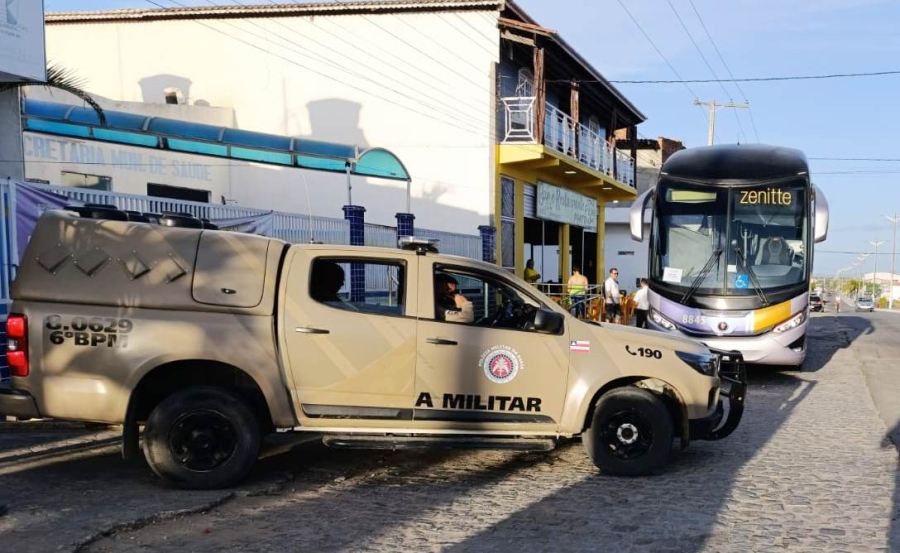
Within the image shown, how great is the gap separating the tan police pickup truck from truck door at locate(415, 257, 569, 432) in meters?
0.01

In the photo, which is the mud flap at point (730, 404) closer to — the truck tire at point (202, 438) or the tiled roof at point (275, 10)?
the truck tire at point (202, 438)

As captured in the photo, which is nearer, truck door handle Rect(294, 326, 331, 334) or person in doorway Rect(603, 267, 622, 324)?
truck door handle Rect(294, 326, 331, 334)

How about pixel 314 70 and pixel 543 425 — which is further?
pixel 314 70

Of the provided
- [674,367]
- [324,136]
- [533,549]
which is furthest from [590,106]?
[533,549]

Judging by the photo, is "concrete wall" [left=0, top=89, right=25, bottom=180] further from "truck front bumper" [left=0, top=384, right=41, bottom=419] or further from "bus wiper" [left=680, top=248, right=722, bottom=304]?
"bus wiper" [left=680, top=248, right=722, bottom=304]

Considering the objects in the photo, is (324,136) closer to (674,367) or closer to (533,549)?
(674,367)

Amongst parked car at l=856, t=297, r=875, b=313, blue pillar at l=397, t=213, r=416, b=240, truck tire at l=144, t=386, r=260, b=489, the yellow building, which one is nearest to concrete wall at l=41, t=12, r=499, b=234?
the yellow building

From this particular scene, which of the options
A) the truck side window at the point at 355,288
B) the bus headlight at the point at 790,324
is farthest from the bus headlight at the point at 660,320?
the truck side window at the point at 355,288

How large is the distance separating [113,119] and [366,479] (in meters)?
12.6

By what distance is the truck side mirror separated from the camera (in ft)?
18.3

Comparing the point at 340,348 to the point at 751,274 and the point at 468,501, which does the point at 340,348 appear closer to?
the point at 468,501

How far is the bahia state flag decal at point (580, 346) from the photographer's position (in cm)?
570

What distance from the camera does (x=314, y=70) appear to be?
20.1 meters

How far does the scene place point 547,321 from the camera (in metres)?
→ 5.60
